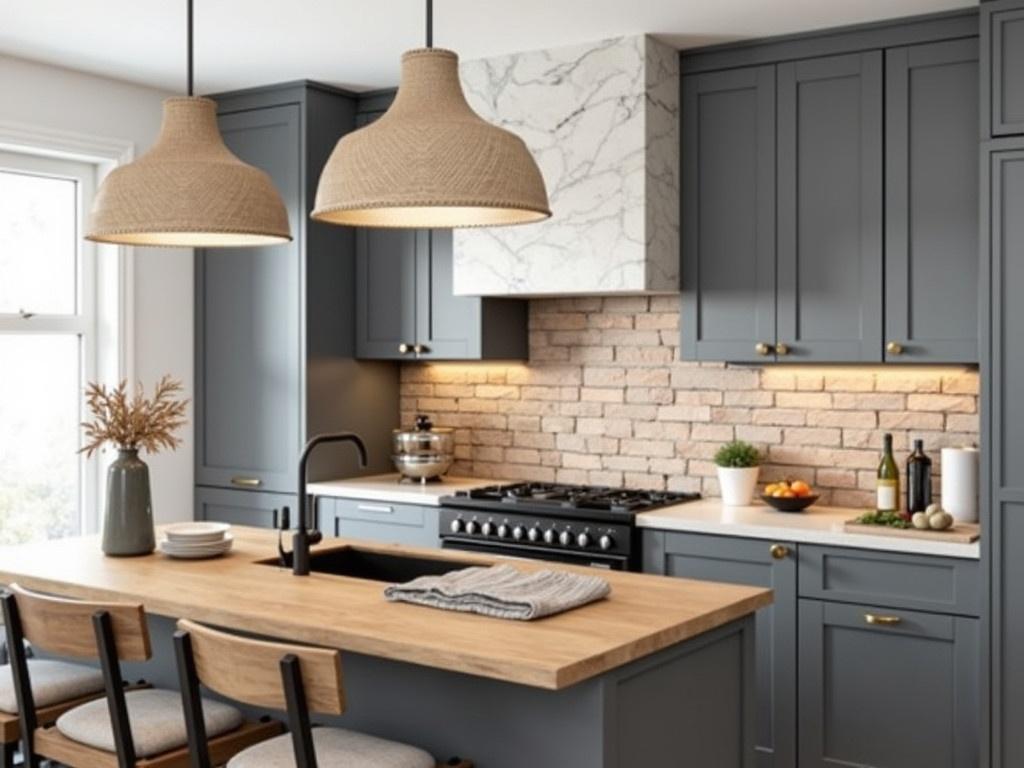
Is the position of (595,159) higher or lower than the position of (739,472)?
higher

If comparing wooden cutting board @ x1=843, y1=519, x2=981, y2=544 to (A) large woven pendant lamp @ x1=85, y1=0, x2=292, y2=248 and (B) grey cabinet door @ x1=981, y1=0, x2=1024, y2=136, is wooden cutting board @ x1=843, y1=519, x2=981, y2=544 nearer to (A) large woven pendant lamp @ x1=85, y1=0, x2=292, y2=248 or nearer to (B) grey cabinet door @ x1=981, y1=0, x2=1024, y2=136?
(B) grey cabinet door @ x1=981, y1=0, x2=1024, y2=136

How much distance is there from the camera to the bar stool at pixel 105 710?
2.78 m

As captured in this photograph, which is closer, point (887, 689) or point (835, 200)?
point (887, 689)

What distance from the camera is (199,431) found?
19.1 ft

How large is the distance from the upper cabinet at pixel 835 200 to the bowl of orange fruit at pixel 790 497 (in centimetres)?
47

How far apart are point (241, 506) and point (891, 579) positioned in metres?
2.93

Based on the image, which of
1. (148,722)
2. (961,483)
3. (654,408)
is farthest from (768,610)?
(148,722)

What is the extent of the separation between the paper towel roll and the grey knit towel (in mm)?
1739

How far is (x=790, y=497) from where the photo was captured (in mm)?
4520

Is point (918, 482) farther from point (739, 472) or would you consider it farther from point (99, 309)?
point (99, 309)

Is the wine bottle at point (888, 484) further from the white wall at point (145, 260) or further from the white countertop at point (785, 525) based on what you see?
the white wall at point (145, 260)

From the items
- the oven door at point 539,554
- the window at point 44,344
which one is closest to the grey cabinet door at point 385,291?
the oven door at point 539,554

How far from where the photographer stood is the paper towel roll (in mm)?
4242

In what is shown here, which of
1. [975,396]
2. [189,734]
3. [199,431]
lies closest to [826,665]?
[975,396]
